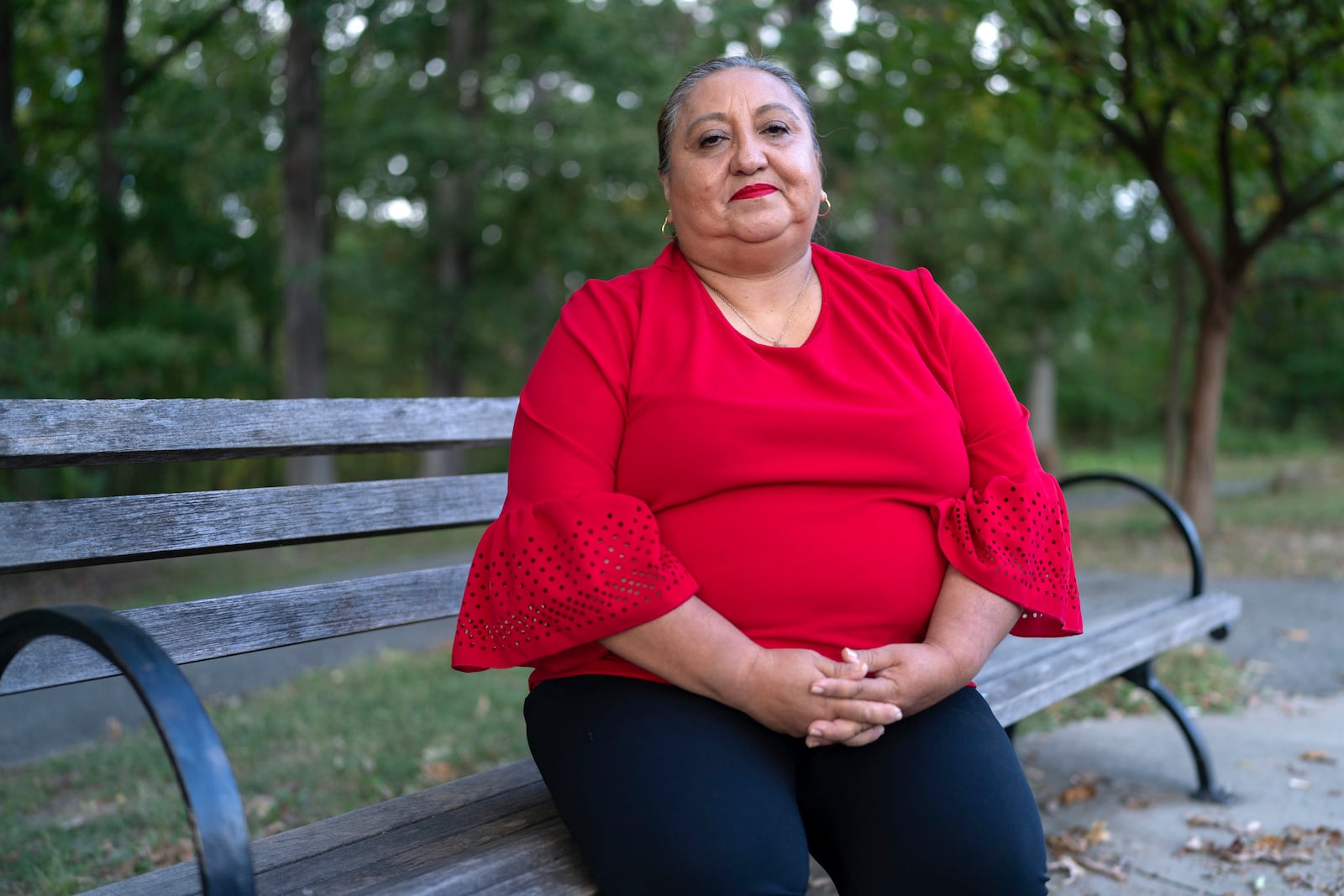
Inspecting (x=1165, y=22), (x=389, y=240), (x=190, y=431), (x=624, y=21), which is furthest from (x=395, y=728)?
(x=389, y=240)

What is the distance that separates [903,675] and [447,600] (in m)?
1.23

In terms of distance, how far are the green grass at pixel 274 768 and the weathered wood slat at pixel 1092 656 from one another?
1.82 meters

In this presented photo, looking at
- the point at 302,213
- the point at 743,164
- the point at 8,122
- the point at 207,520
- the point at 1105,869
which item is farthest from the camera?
the point at 302,213

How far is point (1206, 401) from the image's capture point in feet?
28.4

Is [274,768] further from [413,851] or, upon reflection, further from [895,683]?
[895,683]

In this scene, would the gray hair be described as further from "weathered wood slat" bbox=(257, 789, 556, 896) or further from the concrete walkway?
the concrete walkway

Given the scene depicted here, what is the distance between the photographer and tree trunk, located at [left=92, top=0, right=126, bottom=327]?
10.6m

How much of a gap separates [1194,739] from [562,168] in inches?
408

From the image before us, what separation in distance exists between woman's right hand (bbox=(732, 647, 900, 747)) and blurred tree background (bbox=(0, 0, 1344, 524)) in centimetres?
642

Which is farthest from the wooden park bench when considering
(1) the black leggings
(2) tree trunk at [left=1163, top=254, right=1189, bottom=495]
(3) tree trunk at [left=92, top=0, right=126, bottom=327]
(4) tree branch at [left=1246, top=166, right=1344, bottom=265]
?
(2) tree trunk at [left=1163, top=254, right=1189, bottom=495]

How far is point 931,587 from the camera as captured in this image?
1.94 metres

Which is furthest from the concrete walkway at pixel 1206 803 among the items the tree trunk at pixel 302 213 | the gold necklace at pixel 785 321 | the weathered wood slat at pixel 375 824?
the tree trunk at pixel 302 213

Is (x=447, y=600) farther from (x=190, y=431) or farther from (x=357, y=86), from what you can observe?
(x=357, y=86)

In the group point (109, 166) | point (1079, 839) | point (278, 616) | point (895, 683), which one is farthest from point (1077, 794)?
point (109, 166)
